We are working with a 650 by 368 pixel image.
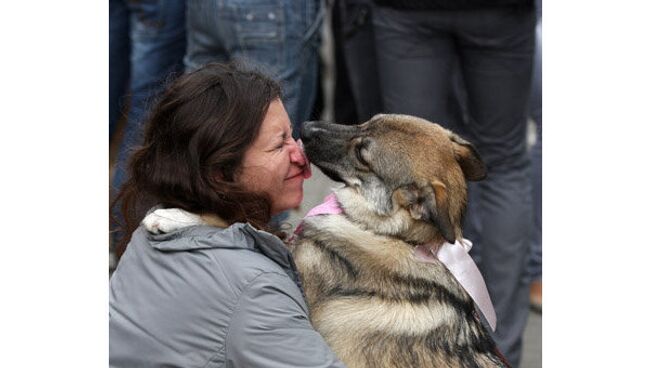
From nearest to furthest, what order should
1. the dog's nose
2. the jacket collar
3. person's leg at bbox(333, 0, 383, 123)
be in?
the jacket collar → the dog's nose → person's leg at bbox(333, 0, 383, 123)

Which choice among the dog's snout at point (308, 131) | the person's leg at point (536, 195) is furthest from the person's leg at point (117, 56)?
the dog's snout at point (308, 131)

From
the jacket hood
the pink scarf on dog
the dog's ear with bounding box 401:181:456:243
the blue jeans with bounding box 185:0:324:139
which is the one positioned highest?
the blue jeans with bounding box 185:0:324:139

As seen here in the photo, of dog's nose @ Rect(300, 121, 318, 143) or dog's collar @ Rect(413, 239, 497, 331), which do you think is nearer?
dog's collar @ Rect(413, 239, 497, 331)

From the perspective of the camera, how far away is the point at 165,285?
2859 millimetres

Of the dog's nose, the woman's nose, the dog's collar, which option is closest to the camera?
the woman's nose

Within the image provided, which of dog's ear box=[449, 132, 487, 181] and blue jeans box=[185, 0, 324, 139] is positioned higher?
blue jeans box=[185, 0, 324, 139]

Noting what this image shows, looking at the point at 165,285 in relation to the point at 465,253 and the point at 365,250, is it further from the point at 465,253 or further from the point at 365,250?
the point at 465,253

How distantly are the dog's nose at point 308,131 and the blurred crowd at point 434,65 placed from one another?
1312 mm

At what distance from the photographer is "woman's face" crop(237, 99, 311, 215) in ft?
10.4

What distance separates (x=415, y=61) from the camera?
5.16 metres

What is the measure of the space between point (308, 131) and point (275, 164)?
43 cm

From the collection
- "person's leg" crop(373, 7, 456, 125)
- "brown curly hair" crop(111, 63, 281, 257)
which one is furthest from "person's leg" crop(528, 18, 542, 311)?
"brown curly hair" crop(111, 63, 281, 257)

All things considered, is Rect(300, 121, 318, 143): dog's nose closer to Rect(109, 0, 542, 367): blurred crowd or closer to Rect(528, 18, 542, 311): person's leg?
Rect(109, 0, 542, 367): blurred crowd
